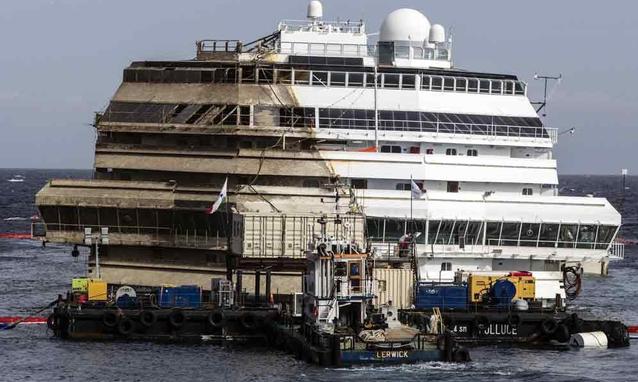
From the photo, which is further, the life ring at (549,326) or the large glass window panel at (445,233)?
the large glass window panel at (445,233)

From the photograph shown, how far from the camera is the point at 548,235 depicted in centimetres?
10288

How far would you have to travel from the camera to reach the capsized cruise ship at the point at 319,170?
100438 mm

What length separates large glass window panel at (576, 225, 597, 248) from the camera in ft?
340

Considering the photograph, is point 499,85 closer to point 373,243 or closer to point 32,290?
point 373,243

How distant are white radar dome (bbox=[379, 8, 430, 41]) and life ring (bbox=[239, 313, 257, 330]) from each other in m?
31.2

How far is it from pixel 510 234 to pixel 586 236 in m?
4.97

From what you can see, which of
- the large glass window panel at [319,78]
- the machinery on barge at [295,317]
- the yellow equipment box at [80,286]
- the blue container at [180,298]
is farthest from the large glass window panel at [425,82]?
the yellow equipment box at [80,286]

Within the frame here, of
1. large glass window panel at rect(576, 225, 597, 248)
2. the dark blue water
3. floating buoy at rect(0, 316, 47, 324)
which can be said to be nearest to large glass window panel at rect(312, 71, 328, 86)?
large glass window panel at rect(576, 225, 597, 248)

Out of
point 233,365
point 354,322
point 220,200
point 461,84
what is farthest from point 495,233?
point 233,365

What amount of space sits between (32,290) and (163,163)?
17927 mm

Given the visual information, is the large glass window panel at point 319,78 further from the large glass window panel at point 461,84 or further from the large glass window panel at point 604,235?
the large glass window panel at point 604,235

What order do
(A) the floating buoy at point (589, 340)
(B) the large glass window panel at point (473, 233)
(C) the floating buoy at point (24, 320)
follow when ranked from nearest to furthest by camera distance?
(A) the floating buoy at point (589, 340), (C) the floating buoy at point (24, 320), (B) the large glass window panel at point (473, 233)

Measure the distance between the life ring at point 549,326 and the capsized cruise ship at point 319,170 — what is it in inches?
398

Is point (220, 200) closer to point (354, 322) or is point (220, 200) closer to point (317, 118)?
point (317, 118)
